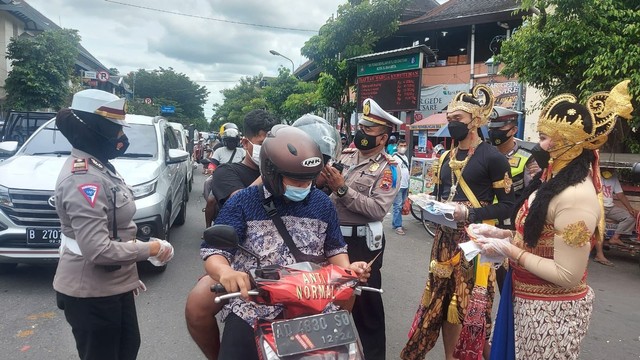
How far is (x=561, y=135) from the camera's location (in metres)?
2.25

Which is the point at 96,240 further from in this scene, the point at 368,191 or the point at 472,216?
the point at 472,216

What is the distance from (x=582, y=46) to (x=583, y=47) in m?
0.06

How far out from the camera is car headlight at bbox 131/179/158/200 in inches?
201

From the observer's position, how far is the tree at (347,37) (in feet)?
50.3

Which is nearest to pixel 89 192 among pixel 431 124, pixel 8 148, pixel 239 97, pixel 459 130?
pixel 459 130

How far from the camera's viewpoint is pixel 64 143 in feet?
18.7

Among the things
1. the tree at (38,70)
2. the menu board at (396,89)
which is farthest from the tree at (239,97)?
the menu board at (396,89)

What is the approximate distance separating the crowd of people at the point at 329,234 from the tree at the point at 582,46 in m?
5.18

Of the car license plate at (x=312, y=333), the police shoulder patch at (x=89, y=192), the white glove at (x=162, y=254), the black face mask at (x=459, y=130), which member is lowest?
the car license plate at (x=312, y=333)

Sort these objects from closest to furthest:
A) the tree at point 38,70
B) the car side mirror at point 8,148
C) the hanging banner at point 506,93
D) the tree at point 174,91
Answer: the car side mirror at point 8,148 → the hanging banner at point 506,93 → the tree at point 38,70 → the tree at point 174,91

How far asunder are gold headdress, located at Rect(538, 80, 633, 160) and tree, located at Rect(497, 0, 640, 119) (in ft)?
17.6

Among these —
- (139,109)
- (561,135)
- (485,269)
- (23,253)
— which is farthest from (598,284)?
(139,109)

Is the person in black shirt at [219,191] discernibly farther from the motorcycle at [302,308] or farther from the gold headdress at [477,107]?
the gold headdress at [477,107]

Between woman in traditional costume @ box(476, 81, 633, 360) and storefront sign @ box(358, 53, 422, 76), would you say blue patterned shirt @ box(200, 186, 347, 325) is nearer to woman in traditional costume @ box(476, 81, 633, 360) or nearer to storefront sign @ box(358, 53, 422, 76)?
woman in traditional costume @ box(476, 81, 633, 360)
